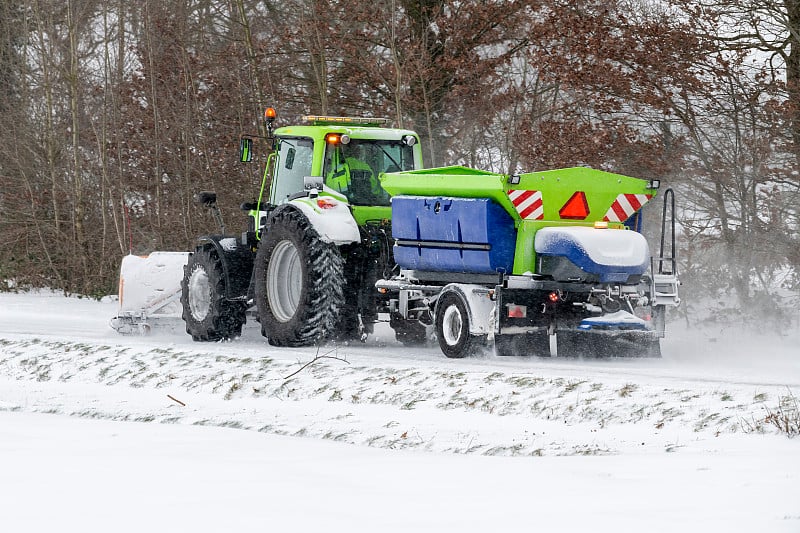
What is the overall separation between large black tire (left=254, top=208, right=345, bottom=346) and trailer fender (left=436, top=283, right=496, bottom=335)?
1.82m

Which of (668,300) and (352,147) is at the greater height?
(352,147)

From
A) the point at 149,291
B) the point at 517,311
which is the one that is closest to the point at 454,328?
the point at 517,311

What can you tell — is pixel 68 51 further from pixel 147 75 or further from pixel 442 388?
pixel 442 388

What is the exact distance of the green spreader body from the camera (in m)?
11.8

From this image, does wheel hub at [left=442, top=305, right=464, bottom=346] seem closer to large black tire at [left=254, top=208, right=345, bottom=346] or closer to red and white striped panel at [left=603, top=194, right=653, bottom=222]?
large black tire at [left=254, top=208, right=345, bottom=346]

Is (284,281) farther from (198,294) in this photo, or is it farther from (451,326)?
(451,326)

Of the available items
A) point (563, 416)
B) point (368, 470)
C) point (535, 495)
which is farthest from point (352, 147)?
point (535, 495)

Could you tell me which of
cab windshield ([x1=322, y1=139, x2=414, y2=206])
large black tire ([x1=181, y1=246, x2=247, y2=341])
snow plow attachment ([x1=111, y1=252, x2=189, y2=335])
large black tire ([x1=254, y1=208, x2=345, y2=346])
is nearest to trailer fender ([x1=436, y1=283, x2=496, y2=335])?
large black tire ([x1=254, y1=208, x2=345, y2=346])

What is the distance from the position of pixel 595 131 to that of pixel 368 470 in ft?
35.4

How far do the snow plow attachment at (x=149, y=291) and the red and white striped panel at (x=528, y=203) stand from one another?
5.50m

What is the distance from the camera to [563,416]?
8.87m

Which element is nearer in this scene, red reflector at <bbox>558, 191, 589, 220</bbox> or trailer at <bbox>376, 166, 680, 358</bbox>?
trailer at <bbox>376, 166, 680, 358</bbox>

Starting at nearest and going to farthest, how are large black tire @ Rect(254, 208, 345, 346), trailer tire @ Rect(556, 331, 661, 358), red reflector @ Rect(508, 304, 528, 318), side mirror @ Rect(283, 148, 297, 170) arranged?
red reflector @ Rect(508, 304, 528, 318)
trailer tire @ Rect(556, 331, 661, 358)
large black tire @ Rect(254, 208, 345, 346)
side mirror @ Rect(283, 148, 297, 170)

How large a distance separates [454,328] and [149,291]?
15.8 feet
